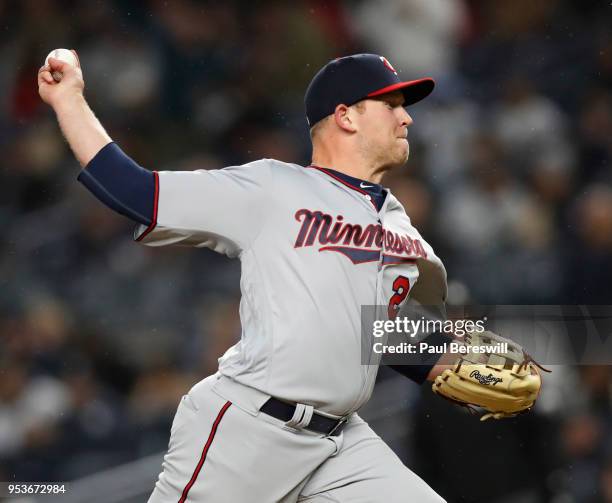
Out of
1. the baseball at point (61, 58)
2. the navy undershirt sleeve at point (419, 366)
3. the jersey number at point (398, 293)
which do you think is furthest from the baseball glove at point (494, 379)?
the baseball at point (61, 58)

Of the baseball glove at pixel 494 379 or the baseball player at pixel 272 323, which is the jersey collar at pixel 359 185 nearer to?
the baseball player at pixel 272 323

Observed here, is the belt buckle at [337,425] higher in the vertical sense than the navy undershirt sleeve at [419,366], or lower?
higher

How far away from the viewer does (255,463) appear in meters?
1.79

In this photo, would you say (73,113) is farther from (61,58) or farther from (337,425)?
(337,425)

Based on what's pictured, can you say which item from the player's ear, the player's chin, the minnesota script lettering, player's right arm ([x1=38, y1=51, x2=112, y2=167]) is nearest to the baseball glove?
the minnesota script lettering

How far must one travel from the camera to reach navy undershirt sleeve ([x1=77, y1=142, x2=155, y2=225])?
1689 mm

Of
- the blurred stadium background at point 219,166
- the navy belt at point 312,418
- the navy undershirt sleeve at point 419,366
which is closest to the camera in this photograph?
the navy belt at point 312,418

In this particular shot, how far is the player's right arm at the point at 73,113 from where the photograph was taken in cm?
171

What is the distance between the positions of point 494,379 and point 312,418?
0.50 meters

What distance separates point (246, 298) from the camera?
1.85m

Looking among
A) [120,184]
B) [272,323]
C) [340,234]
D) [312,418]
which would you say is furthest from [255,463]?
[120,184]

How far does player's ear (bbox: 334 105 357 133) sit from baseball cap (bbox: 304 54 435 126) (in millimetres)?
12

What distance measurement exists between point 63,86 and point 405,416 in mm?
2351

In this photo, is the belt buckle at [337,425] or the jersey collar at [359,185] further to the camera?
the jersey collar at [359,185]
